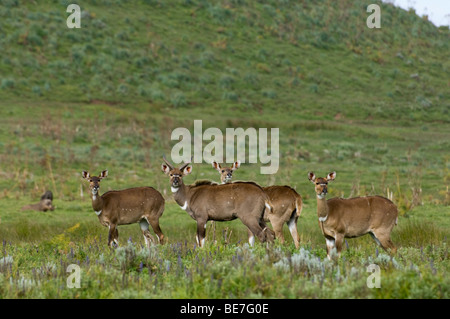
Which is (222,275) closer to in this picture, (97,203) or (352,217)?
(352,217)

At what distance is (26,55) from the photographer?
60688 millimetres

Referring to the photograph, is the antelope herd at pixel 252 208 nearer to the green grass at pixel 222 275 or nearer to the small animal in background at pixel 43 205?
the green grass at pixel 222 275

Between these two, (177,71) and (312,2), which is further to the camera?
(312,2)

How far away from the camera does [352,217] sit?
A: 42.7ft

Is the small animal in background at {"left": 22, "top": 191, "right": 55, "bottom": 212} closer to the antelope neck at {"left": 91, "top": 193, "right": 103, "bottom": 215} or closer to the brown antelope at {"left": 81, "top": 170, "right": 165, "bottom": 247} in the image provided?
the brown antelope at {"left": 81, "top": 170, "right": 165, "bottom": 247}

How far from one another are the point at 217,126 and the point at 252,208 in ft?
119

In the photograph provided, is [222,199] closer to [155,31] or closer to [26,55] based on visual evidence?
[26,55]

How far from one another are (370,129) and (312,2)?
156 feet

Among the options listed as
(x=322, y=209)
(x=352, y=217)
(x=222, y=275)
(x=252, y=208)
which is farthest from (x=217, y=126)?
(x=222, y=275)

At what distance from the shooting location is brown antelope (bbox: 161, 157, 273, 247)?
1370 cm

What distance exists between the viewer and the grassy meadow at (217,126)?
9.38 metres

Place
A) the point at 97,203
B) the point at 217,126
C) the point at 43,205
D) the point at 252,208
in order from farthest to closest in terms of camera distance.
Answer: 1. the point at 217,126
2. the point at 43,205
3. the point at 97,203
4. the point at 252,208
